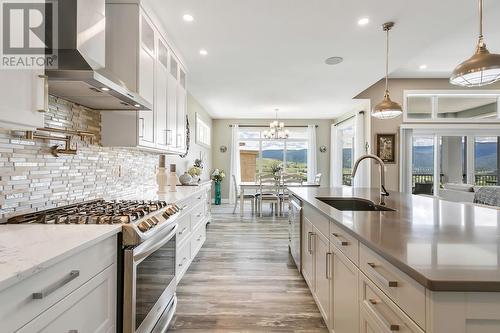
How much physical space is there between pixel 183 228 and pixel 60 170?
121cm

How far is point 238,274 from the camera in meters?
2.83

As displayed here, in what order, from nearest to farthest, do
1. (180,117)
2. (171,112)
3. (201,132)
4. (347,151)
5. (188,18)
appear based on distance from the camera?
(188,18), (171,112), (180,117), (201,132), (347,151)

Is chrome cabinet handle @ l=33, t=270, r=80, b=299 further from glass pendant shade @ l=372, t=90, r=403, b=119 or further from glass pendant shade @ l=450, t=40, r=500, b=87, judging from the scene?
glass pendant shade @ l=372, t=90, r=403, b=119

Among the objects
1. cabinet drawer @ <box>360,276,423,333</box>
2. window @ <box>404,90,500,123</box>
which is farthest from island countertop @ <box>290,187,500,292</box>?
window @ <box>404,90,500,123</box>

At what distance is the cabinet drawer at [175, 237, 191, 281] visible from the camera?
2416 millimetres

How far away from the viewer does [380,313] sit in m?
1.01

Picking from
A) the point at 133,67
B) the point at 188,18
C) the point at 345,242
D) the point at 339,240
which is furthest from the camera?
the point at 188,18

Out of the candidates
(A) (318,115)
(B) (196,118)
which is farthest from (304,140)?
(B) (196,118)

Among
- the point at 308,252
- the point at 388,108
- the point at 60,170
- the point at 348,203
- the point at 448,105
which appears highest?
the point at 448,105

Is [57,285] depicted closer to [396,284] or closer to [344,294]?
[396,284]

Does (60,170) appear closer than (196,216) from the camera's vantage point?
Yes

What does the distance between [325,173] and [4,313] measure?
841 centimetres

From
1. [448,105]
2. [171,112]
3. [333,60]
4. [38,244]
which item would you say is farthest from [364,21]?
[448,105]

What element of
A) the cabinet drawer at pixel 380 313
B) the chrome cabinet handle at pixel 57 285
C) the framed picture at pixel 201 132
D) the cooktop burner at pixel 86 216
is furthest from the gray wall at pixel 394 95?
the chrome cabinet handle at pixel 57 285
